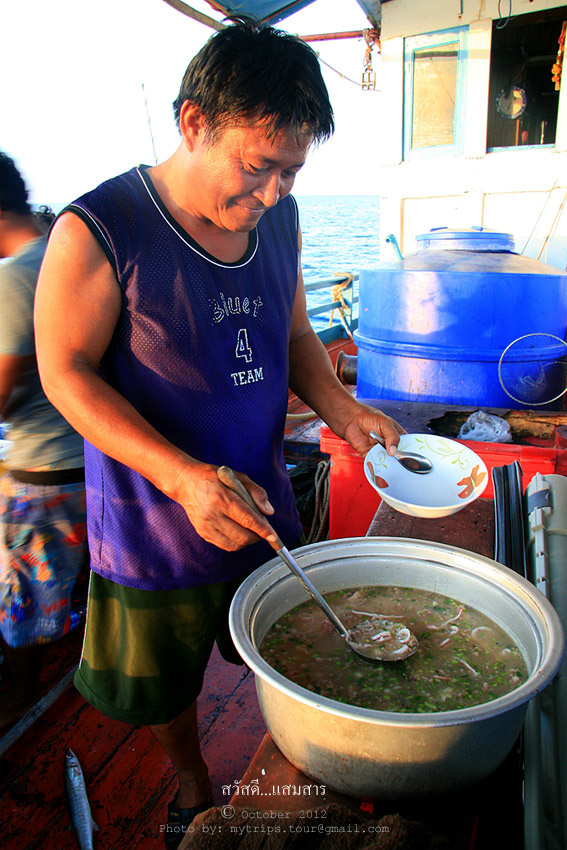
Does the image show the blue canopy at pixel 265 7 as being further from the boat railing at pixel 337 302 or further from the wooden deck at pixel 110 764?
the boat railing at pixel 337 302

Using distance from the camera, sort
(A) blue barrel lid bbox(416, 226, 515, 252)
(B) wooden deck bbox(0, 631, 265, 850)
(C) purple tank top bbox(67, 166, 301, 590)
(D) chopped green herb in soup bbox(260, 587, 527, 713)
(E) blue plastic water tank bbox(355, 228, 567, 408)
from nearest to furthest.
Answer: (D) chopped green herb in soup bbox(260, 587, 527, 713) → (C) purple tank top bbox(67, 166, 301, 590) → (B) wooden deck bbox(0, 631, 265, 850) → (E) blue plastic water tank bbox(355, 228, 567, 408) → (A) blue barrel lid bbox(416, 226, 515, 252)

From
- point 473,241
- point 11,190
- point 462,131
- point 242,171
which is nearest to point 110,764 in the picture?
point 242,171

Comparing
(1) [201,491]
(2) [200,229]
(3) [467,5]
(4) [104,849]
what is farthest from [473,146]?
(4) [104,849]

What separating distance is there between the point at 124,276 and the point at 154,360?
21 centimetres

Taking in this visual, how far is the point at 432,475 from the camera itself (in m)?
1.71

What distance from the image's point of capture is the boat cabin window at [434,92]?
20.4 feet

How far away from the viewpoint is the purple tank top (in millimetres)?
1307

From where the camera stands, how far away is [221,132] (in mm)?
1190

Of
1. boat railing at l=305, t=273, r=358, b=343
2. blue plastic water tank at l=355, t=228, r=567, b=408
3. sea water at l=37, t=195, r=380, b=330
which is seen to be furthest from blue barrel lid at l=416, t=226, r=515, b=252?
sea water at l=37, t=195, r=380, b=330

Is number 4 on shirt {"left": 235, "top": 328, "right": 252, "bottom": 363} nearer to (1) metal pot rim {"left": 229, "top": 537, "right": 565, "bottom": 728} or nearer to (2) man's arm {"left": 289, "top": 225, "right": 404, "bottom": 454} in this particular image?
(2) man's arm {"left": 289, "top": 225, "right": 404, "bottom": 454}

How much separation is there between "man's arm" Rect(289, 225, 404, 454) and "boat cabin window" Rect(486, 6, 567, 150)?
→ 19.2 feet

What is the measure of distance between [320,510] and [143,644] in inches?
75.9

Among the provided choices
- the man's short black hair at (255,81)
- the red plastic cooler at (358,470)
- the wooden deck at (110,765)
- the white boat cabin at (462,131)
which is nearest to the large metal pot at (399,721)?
the man's short black hair at (255,81)

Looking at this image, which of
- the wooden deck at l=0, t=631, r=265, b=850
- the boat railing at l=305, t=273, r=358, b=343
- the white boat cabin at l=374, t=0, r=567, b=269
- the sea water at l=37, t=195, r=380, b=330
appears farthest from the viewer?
the sea water at l=37, t=195, r=380, b=330
